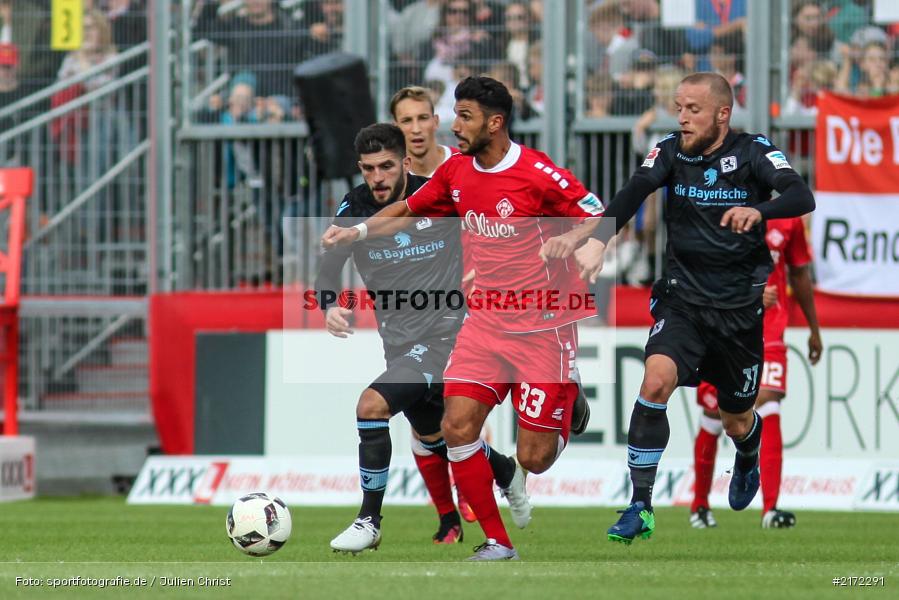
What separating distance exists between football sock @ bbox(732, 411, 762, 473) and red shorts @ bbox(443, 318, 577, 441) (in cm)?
108

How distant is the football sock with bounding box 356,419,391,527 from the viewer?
8914 millimetres

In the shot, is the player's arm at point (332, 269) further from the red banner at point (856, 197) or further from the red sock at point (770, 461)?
the red banner at point (856, 197)

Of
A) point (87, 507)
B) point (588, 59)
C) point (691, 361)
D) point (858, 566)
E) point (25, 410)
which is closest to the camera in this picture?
point (858, 566)

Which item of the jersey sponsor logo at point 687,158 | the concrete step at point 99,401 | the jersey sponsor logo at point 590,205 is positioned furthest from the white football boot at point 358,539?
the concrete step at point 99,401

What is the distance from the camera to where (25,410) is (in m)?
15.8

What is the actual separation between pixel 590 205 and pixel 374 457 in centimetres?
187

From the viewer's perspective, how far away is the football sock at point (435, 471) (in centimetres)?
979

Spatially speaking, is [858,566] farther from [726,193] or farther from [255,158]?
[255,158]

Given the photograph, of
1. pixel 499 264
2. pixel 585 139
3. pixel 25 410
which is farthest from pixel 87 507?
pixel 499 264

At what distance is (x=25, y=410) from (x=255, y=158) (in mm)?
3330

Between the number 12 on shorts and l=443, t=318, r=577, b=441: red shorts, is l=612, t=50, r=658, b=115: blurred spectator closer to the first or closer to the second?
l=443, t=318, r=577, b=441: red shorts

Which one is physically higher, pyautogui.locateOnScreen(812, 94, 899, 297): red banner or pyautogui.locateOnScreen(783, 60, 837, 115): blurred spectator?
pyautogui.locateOnScreen(783, 60, 837, 115): blurred spectator

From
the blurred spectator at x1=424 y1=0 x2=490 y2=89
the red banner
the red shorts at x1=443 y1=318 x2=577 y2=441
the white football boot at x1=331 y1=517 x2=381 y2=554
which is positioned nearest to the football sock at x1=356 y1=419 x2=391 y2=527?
the white football boot at x1=331 y1=517 x2=381 y2=554

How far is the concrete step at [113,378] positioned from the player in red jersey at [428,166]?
6509 millimetres
